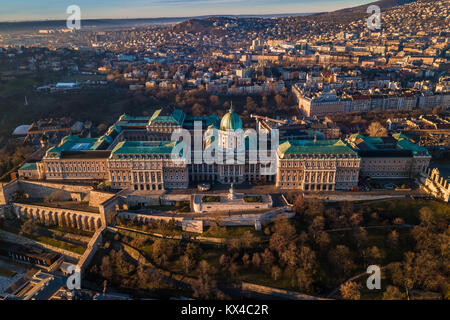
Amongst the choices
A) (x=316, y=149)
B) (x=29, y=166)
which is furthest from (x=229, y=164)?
(x=29, y=166)

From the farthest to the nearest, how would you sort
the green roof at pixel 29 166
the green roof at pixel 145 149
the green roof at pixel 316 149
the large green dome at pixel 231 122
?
the green roof at pixel 29 166, the large green dome at pixel 231 122, the green roof at pixel 145 149, the green roof at pixel 316 149

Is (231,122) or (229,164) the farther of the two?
(231,122)

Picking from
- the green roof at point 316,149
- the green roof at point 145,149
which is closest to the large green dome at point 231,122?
the green roof at point 316,149

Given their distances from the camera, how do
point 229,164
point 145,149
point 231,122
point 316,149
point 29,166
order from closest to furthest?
point 316,149 → point 145,149 → point 229,164 → point 231,122 → point 29,166

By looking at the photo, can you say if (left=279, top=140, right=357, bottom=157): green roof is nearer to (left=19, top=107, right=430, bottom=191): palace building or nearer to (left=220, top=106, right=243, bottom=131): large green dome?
(left=19, top=107, right=430, bottom=191): palace building

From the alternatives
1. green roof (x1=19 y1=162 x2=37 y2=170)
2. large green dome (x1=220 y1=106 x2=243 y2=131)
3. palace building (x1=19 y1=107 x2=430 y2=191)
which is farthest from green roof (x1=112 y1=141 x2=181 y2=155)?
green roof (x1=19 y1=162 x2=37 y2=170)

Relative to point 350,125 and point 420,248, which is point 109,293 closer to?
point 420,248

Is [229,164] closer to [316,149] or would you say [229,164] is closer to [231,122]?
[231,122]

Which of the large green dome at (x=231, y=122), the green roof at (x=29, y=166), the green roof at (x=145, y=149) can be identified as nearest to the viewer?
the green roof at (x=145, y=149)

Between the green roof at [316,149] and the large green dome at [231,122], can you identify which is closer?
the green roof at [316,149]

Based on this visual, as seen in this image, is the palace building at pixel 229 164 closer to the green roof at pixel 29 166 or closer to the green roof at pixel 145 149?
the green roof at pixel 145 149
